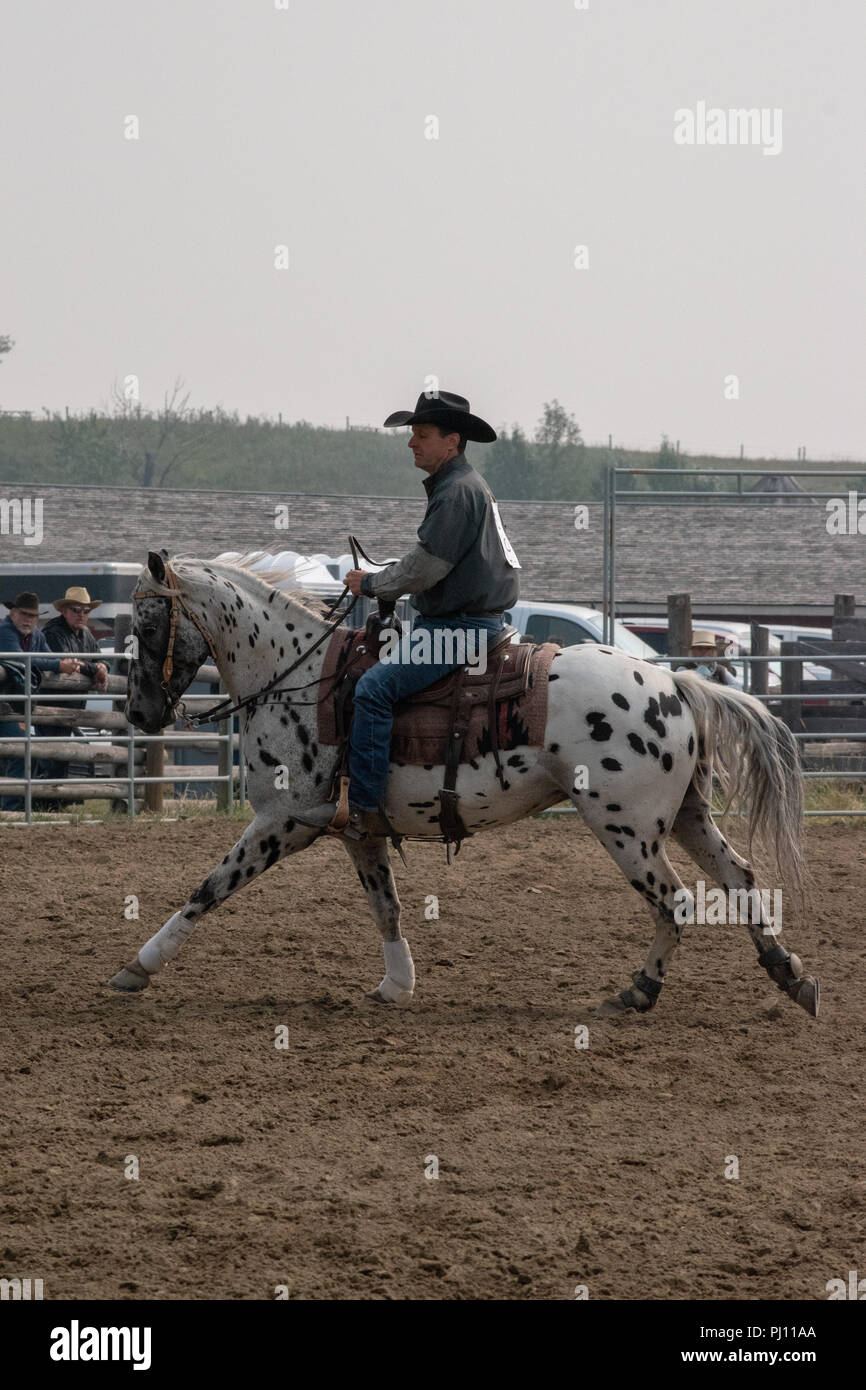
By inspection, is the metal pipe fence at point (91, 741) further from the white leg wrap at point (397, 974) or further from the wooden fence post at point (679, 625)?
the white leg wrap at point (397, 974)

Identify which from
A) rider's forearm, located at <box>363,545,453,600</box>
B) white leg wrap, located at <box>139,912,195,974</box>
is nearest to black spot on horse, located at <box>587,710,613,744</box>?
rider's forearm, located at <box>363,545,453,600</box>

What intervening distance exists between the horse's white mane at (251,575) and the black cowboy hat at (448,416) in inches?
36.2

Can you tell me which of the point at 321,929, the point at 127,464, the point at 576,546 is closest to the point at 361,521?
the point at 576,546

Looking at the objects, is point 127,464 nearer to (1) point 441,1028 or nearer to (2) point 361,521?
(2) point 361,521

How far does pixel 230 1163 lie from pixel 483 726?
2.16 metres

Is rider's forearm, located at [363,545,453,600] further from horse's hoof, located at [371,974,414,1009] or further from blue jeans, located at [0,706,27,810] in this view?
blue jeans, located at [0,706,27,810]

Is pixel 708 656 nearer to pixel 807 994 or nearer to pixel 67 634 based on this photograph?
pixel 67 634

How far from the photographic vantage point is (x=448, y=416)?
5.85m

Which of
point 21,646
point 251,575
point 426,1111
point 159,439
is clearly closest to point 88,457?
point 159,439

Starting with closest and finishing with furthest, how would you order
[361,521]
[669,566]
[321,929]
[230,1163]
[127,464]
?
[230,1163] < [321,929] < [669,566] < [361,521] < [127,464]

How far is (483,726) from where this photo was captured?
228 inches

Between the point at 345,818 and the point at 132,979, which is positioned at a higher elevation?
the point at 345,818

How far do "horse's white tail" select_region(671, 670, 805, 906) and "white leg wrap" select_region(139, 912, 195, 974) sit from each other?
2212 millimetres

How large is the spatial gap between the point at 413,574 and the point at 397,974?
5.57 ft
